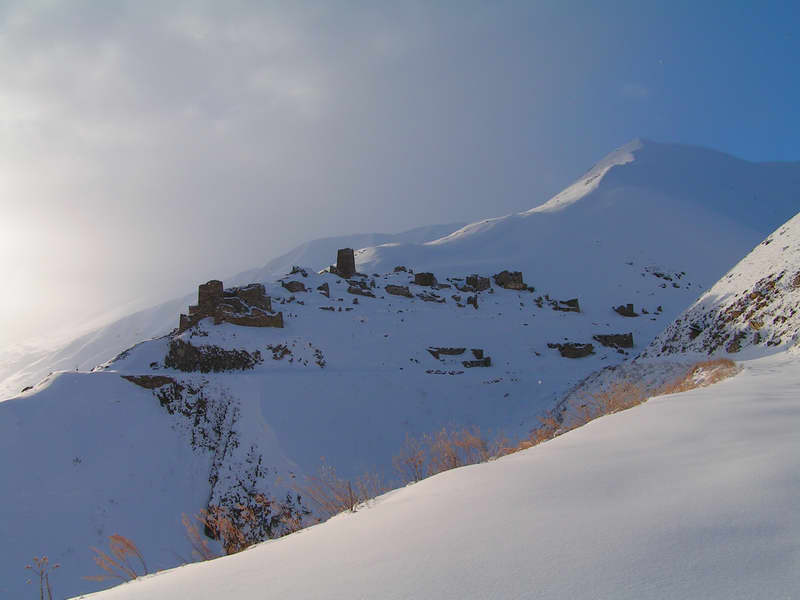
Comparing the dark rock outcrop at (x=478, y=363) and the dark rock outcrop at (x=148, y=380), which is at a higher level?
the dark rock outcrop at (x=148, y=380)

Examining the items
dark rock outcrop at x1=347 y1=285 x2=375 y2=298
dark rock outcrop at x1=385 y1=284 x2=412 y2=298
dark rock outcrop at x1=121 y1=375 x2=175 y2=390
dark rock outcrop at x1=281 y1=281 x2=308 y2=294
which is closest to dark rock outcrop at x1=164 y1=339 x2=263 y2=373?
dark rock outcrop at x1=121 y1=375 x2=175 y2=390

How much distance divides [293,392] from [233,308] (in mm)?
6538

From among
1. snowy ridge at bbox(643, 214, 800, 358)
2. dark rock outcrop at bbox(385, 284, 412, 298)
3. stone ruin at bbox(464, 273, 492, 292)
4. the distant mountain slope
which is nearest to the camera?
snowy ridge at bbox(643, 214, 800, 358)

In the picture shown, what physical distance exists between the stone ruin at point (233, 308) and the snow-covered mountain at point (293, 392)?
0.65ft

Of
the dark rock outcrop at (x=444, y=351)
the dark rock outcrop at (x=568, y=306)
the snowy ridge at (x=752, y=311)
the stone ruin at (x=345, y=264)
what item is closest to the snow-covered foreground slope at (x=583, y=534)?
the snowy ridge at (x=752, y=311)

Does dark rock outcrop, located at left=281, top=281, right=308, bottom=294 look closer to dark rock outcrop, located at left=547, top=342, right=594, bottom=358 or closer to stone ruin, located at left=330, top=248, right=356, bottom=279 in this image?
stone ruin, located at left=330, top=248, right=356, bottom=279

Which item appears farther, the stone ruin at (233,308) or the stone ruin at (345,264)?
the stone ruin at (345,264)

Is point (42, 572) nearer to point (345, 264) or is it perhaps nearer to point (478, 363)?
point (478, 363)

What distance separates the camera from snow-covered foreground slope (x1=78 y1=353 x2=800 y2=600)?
1.30 m

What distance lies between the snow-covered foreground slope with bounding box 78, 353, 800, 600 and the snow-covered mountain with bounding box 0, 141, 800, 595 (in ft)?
13.8

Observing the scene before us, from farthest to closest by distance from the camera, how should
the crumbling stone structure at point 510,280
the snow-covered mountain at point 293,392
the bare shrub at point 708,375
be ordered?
the crumbling stone structure at point 510,280
the snow-covered mountain at point 293,392
the bare shrub at point 708,375

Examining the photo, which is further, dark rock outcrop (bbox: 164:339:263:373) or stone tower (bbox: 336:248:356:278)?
stone tower (bbox: 336:248:356:278)

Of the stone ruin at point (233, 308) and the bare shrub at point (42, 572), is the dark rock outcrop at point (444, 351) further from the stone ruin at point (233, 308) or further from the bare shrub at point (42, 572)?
the bare shrub at point (42, 572)

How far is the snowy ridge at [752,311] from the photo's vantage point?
24.0ft
